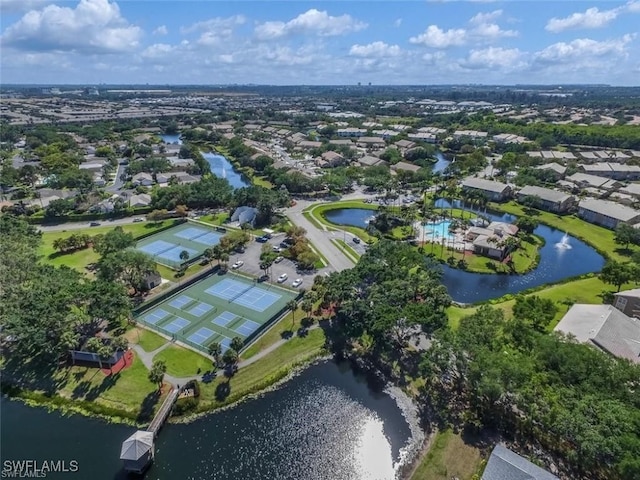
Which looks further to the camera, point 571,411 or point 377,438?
point 377,438

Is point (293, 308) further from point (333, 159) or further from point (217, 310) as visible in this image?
point (333, 159)

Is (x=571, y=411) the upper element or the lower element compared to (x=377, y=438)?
upper

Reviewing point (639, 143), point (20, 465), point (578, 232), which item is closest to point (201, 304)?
point (20, 465)

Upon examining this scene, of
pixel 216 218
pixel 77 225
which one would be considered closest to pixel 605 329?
pixel 216 218

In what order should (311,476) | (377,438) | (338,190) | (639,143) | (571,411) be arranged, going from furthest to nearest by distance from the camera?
(639,143)
(338,190)
(377,438)
(311,476)
(571,411)

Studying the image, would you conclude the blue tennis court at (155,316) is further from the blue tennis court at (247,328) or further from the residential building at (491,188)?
the residential building at (491,188)

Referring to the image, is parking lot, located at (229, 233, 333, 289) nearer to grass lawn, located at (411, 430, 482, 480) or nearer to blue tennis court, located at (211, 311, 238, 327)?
blue tennis court, located at (211, 311, 238, 327)

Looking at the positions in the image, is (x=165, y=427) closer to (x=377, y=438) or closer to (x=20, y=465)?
(x=20, y=465)
